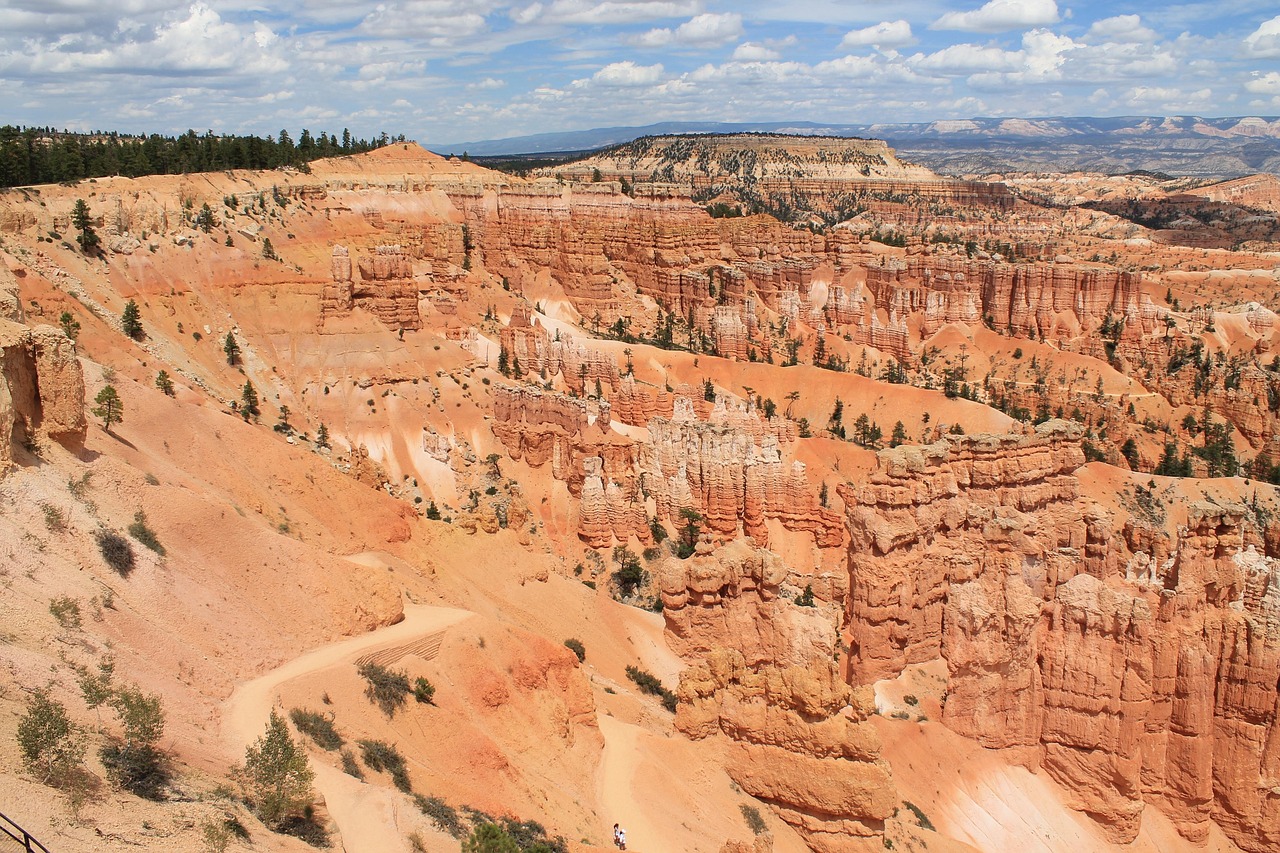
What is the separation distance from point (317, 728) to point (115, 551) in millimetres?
4874

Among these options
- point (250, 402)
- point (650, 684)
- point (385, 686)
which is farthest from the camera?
point (250, 402)

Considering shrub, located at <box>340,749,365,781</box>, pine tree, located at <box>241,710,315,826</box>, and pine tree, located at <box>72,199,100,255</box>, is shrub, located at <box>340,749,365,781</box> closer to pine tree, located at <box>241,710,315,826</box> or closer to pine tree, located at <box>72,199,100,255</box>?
pine tree, located at <box>241,710,315,826</box>

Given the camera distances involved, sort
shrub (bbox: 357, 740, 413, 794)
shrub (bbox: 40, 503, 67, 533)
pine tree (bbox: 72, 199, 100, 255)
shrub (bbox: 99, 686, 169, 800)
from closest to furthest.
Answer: shrub (bbox: 99, 686, 169, 800), shrub (bbox: 40, 503, 67, 533), shrub (bbox: 357, 740, 413, 794), pine tree (bbox: 72, 199, 100, 255)

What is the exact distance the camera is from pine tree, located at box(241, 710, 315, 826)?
12.3 meters

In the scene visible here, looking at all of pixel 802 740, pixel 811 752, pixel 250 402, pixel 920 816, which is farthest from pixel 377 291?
pixel 920 816

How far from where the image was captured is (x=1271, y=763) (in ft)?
77.6

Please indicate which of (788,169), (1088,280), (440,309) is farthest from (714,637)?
(788,169)

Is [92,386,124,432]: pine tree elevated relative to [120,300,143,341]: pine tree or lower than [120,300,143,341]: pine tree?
lower

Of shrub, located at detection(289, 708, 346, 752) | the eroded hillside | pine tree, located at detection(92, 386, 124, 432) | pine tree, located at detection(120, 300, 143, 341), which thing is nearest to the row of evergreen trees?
the eroded hillside

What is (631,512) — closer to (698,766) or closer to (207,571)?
(698,766)

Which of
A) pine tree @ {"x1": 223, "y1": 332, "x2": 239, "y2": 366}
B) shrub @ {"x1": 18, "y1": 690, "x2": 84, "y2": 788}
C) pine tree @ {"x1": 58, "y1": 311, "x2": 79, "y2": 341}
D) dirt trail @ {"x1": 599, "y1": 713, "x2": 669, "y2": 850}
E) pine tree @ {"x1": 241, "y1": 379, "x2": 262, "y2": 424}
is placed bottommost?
dirt trail @ {"x1": 599, "y1": 713, "x2": 669, "y2": 850}

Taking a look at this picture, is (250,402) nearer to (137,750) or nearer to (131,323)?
(131,323)

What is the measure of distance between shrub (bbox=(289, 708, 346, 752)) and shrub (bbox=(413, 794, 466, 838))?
172cm

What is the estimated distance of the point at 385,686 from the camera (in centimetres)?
1814
